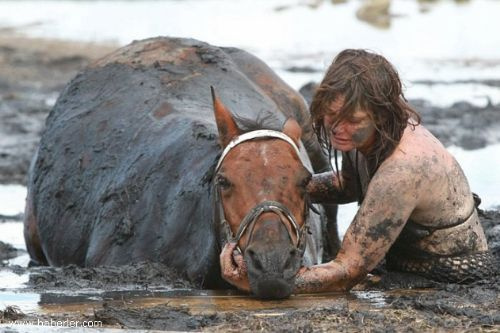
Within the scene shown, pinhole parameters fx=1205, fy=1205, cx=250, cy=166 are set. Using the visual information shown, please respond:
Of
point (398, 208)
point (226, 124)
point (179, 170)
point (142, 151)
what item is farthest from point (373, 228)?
point (142, 151)

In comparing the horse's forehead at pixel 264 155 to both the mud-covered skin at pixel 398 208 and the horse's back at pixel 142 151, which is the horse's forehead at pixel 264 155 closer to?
the horse's back at pixel 142 151

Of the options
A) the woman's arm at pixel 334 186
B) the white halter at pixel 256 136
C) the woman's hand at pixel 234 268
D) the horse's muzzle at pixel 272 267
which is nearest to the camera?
the horse's muzzle at pixel 272 267

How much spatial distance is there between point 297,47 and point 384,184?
18.4 m

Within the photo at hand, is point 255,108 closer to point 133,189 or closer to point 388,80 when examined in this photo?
point 133,189

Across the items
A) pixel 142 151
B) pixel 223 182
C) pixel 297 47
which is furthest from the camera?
pixel 297 47

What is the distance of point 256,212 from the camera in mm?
5621

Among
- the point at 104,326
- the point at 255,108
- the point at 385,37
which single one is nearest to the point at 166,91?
the point at 255,108

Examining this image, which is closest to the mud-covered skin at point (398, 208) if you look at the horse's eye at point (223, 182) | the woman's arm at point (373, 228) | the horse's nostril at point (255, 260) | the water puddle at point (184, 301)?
the woman's arm at point (373, 228)

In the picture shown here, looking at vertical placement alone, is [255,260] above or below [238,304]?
above

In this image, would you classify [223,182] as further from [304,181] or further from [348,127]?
[348,127]

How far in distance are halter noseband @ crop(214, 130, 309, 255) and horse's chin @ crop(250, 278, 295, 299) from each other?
206mm

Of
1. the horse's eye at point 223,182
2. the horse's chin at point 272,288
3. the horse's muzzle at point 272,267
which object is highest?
the horse's eye at point 223,182

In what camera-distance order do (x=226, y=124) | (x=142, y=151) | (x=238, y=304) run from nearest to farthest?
1. (x=238, y=304)
2. (x=226, y=124)
3. (x=142, y=151)

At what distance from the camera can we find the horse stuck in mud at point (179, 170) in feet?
19.1
